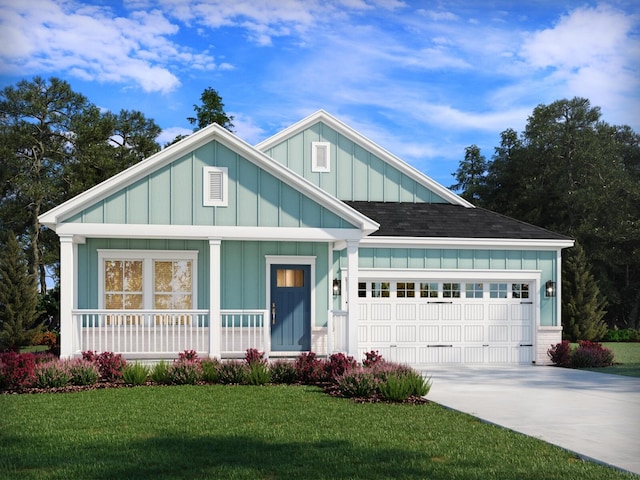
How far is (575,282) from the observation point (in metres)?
27.6

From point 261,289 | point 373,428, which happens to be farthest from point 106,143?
point 373,428

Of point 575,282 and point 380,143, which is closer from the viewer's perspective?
point 380,143

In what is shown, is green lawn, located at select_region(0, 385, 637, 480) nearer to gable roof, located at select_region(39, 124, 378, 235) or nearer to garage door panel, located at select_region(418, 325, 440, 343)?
→ gable roof, located at select_region(39, 124, 378, 235)

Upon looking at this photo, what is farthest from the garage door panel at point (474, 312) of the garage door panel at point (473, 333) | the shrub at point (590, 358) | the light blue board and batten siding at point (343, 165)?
the light blue board and batten siding at point (343, 165)

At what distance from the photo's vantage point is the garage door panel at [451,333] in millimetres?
18188

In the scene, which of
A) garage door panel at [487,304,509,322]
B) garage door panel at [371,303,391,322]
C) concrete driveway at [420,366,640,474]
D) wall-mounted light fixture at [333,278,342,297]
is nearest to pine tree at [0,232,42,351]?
wall-mounted light fixture at [333,278,342,297]

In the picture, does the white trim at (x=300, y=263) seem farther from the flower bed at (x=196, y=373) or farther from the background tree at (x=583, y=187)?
the background tree at (x=583, y=187)

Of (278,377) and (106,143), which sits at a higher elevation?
(106,143)

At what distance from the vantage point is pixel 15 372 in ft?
40.8

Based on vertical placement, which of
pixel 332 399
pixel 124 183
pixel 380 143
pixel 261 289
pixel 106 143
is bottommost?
pixel 332 399

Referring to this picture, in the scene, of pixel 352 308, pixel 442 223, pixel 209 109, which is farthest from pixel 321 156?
pixel 209 109

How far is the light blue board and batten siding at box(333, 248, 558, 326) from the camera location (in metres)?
17.9

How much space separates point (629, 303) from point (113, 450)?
33.6m

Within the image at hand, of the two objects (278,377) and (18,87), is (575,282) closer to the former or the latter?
(278,377)
